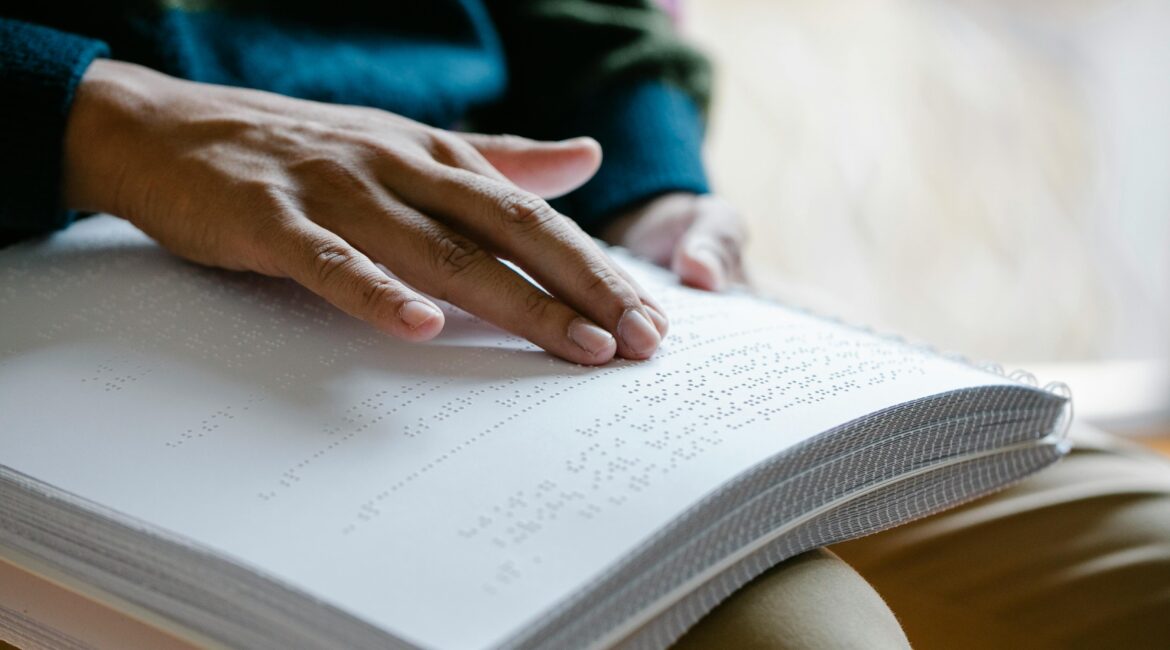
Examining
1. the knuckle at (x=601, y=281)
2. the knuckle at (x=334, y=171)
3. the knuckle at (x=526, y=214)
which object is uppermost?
the knuckle at (x=526, y=214)

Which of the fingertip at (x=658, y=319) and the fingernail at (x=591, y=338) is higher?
the fingertip at (x=658, y=319)

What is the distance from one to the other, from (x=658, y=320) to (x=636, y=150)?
0.36 meters

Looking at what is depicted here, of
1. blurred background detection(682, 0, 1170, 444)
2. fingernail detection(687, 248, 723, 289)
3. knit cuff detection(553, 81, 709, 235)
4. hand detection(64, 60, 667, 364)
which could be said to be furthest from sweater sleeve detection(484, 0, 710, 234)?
blurred background detection(682, 0, 1170, 444)

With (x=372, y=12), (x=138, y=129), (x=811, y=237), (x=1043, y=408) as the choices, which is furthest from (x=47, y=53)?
(x=811, y=237)

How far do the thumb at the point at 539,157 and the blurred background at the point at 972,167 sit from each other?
975 mm

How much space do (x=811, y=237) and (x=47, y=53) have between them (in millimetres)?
1246

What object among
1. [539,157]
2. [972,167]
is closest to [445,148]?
[539,157]

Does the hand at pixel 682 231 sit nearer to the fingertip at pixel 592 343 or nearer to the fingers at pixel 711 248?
the fingers at pixel 711 248

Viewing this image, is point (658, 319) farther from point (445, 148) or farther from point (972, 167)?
point (972, 167)

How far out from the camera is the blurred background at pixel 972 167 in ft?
5.15

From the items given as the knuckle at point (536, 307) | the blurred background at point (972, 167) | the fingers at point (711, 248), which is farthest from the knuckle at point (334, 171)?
the blurred background at point (972, 167)

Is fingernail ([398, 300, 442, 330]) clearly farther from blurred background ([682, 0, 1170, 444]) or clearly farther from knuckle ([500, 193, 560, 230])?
blurred background ([682, 0, 1170, 444])

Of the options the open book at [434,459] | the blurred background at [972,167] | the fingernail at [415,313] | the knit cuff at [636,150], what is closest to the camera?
the open book at [434,459]

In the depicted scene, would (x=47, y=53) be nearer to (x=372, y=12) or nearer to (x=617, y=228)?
(x=372, y=12)
